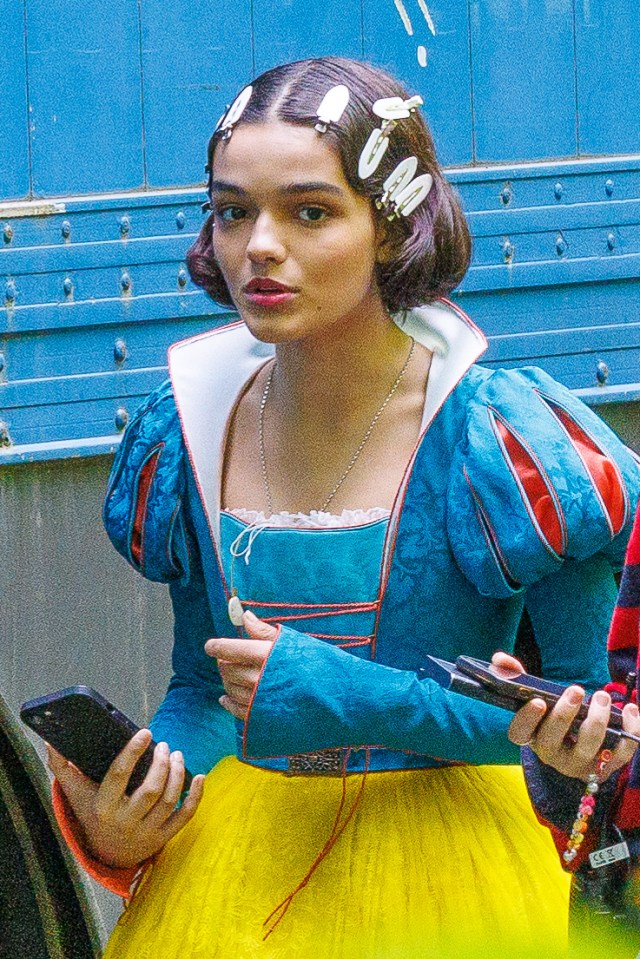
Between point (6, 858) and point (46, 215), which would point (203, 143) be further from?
point (6, 858)

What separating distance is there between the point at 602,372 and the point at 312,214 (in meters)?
1.19

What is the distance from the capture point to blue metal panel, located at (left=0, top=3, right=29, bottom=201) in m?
2.54

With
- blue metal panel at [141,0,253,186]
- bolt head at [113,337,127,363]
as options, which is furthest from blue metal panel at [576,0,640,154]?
bolt head at [113,337,127,363]

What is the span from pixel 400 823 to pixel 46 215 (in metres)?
1.28

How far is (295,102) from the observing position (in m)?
1.74

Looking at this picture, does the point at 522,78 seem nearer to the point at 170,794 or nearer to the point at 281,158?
the point at 281,158

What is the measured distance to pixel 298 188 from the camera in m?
1.70

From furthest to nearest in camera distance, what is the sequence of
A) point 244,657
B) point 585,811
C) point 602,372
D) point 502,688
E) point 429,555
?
point 602,372 → point 429,555 → point 244,657 → point 585,811 → point 502,688

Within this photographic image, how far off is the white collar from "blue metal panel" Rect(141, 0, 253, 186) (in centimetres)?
71

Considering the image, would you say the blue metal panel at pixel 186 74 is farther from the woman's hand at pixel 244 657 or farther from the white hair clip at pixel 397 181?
the woman's hand at pixel 244 657

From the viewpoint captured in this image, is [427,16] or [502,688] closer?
[502,688]

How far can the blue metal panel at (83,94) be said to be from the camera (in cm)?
257

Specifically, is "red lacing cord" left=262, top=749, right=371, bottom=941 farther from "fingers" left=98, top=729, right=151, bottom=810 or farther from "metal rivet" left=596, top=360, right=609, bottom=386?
"metal rivet" left=596, top=360, right=609, bottom=386

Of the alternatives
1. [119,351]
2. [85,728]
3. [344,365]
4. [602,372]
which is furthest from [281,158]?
[602,372]
